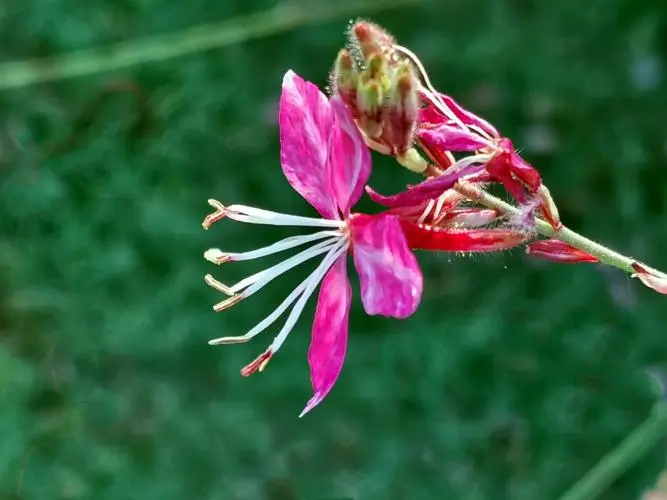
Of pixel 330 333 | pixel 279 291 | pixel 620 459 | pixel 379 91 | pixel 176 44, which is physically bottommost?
pixel 620 459

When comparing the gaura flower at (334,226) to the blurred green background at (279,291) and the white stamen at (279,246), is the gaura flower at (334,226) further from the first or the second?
the blurred green background at (279,291)

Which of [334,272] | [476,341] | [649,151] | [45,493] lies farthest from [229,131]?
[334,272]

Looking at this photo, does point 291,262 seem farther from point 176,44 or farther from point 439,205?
point 176,44

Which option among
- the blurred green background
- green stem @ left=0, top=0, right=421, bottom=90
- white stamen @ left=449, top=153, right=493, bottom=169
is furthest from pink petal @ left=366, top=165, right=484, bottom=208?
green stem @ left=0, top=0, right=421, bottom=90

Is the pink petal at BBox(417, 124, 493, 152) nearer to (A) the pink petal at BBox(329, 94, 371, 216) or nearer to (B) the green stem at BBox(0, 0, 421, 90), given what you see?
(A) the pink petal at BBox(329, 94, 371, 216)

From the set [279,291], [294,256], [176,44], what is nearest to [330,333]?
[294,256]
